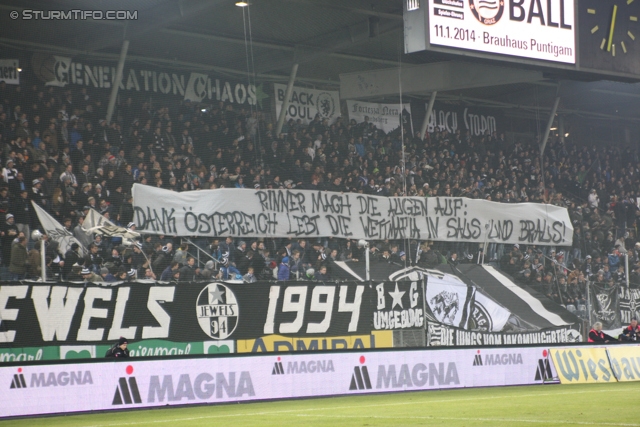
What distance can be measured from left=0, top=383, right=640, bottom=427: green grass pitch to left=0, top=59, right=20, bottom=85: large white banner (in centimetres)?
861

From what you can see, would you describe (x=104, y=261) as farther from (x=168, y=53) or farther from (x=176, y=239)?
(x=168, y=53)

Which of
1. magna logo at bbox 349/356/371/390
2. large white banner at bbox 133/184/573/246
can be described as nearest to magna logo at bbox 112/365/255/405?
magna logo at bbox 349/356/371/390

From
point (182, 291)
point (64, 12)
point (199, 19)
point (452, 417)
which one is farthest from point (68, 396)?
point (199, 19)

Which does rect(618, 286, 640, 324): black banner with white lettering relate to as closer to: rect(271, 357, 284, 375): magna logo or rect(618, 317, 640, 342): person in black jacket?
rect(618, 317, 640, 342): person in black jacket

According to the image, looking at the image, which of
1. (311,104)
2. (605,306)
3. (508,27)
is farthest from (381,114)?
(508,27)

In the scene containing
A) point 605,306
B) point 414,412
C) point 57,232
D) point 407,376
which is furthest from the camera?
point 605,306

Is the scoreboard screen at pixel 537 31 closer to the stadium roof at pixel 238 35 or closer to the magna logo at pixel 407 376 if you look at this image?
the stadium roof at pixel 238 35

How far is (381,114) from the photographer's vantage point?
27266 mm

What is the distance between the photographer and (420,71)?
24.3 meters

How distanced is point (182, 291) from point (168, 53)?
8730mm

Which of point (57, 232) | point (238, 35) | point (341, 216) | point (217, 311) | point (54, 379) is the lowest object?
point (54, 379)

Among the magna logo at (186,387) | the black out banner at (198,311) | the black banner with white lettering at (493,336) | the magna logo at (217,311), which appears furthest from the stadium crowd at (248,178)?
the magna logo at (186,387)

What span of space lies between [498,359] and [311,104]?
11.6 metres

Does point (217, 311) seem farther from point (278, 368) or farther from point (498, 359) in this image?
point (498, 359)
